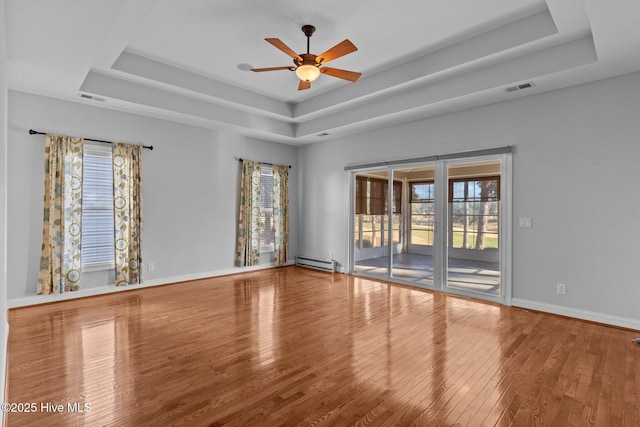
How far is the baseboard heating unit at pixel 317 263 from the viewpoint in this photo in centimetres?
675

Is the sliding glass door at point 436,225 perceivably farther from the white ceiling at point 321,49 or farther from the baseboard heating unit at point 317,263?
the white ceiling at point 321,49

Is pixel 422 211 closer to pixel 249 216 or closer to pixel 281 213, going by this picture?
pixel 281 213

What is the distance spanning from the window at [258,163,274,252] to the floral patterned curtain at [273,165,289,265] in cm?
8

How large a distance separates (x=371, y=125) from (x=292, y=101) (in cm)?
146

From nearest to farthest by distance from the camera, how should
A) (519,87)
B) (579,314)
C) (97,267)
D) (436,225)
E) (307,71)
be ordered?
(307,71)
(579,314)
(519,87)
(97,267)
(436,225)

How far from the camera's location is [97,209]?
15.7ft

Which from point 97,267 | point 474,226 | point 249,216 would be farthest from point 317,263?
point 97,267

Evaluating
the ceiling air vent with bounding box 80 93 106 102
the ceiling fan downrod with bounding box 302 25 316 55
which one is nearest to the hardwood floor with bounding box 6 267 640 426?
the ceiling air vent with bounding box 80 93 106 102

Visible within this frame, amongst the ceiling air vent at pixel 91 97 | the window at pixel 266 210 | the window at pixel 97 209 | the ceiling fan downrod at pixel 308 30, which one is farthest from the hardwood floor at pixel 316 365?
the ceiling fan downrod at pixel 308 30

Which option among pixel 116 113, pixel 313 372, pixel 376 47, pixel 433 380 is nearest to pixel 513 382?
pixel 433 380

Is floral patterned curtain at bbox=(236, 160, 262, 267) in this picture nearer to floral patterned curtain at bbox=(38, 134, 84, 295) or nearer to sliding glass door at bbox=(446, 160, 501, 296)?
floral patterned curtain at bbox=(38, 134, 84, 295)

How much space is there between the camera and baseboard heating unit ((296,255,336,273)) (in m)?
6.75

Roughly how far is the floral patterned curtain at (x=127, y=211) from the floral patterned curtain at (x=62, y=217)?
45 cm

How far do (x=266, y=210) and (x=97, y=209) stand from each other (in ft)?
9.82
